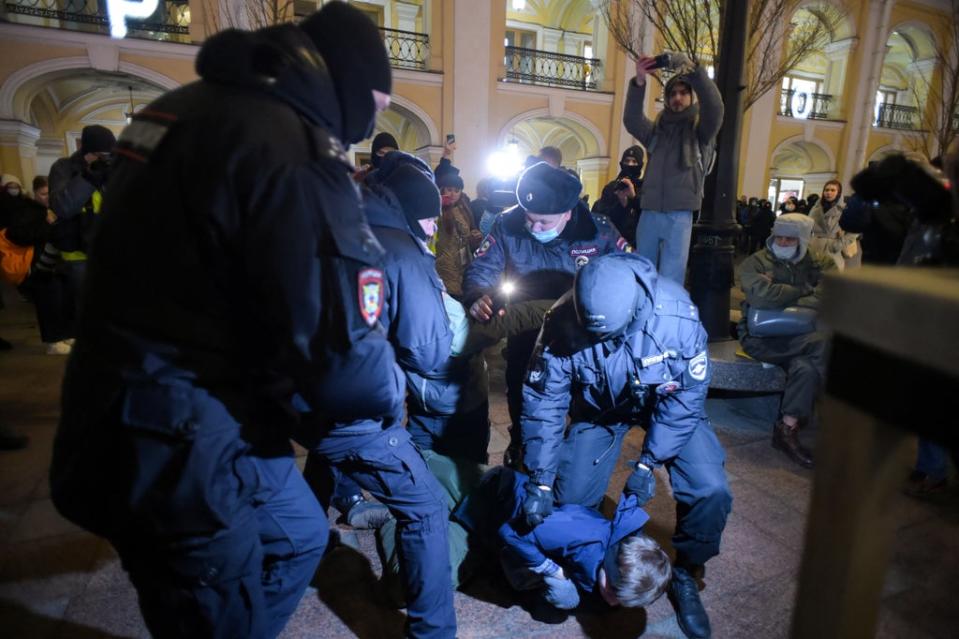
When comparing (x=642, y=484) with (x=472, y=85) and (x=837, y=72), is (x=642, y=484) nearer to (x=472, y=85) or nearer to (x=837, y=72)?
(x=472, y=85)

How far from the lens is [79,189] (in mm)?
4340

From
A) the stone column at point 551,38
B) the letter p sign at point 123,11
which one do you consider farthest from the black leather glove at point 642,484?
the stone column at point 551,38

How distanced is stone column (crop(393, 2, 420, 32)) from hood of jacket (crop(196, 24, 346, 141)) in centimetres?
2031

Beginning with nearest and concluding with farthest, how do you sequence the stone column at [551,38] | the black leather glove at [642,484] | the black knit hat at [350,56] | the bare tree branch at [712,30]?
1. the black knit hat at [350,56]
2. the black leather glove at [642,484]
3. the bare tree branch at [712,30]
4. the stone column at [551,38]

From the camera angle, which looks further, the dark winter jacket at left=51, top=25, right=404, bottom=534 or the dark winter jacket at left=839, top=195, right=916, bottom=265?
the dark winter jacket at left=839, top=195, right=916, bottom=265

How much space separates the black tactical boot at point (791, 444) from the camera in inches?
139

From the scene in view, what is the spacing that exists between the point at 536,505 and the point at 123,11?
13.6 m

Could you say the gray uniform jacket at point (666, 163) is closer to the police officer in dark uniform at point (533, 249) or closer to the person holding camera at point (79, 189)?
the police officer in dark uniform at point (533, 249)

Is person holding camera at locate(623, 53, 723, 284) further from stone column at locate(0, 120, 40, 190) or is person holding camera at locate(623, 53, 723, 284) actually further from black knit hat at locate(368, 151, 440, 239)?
stone column at locate(0, 120, 40, 190)

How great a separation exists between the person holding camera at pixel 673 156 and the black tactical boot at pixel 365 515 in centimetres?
288

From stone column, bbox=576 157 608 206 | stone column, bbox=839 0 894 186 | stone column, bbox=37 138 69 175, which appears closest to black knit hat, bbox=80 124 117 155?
stone column, bbox=576 157 608 206

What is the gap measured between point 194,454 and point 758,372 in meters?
3.95

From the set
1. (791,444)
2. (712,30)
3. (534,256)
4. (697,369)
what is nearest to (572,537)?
(697,369)

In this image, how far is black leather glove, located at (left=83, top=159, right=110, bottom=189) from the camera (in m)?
4.23
